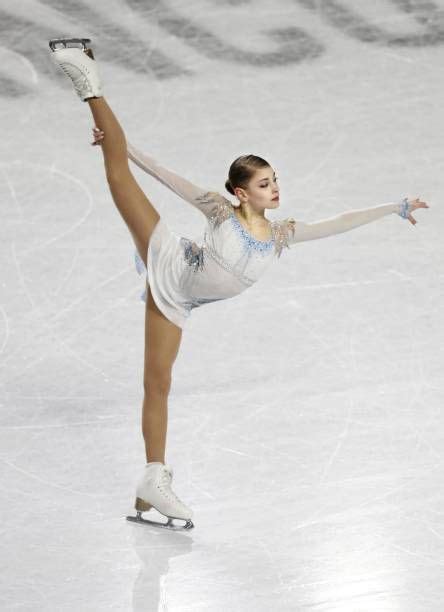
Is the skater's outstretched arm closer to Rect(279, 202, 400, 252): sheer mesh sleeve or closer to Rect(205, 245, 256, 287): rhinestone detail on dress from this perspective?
Rect(279, 202, 400, 252): sheer mesh sleeve

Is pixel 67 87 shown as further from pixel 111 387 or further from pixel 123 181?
pixel 123 181

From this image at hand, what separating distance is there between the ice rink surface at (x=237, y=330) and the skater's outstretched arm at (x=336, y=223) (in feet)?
2.80

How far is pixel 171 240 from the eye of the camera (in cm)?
464

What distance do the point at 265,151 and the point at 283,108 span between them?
0.51m

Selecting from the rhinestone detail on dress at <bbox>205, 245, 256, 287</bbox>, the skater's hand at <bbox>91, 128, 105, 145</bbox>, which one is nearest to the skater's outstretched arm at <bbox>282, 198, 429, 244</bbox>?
the rhinestone detail on dress at <bbox>205, 245, 256, 287</bbox>

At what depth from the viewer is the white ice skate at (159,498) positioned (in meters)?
4.61

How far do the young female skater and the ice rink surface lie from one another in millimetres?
311

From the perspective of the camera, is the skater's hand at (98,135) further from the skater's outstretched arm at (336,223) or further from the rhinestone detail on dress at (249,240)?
the skater's outstretched arm at (336,223)

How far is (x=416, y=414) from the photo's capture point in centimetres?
523

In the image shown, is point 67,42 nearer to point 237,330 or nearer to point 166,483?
point 166,483

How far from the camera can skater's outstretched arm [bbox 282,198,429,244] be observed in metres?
4.63

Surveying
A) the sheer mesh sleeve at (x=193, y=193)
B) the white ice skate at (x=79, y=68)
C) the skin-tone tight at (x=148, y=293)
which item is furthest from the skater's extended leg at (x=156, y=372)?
the white ice skate at (x=79, y=68)

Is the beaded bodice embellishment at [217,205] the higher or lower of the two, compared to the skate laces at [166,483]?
higher

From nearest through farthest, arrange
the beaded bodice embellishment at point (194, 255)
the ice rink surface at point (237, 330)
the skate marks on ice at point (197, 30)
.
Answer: the ice rink surface at point (237, 330), the beaded bodice embellishment at point (194, 255), the skate marks on ice at point (197, 30)
